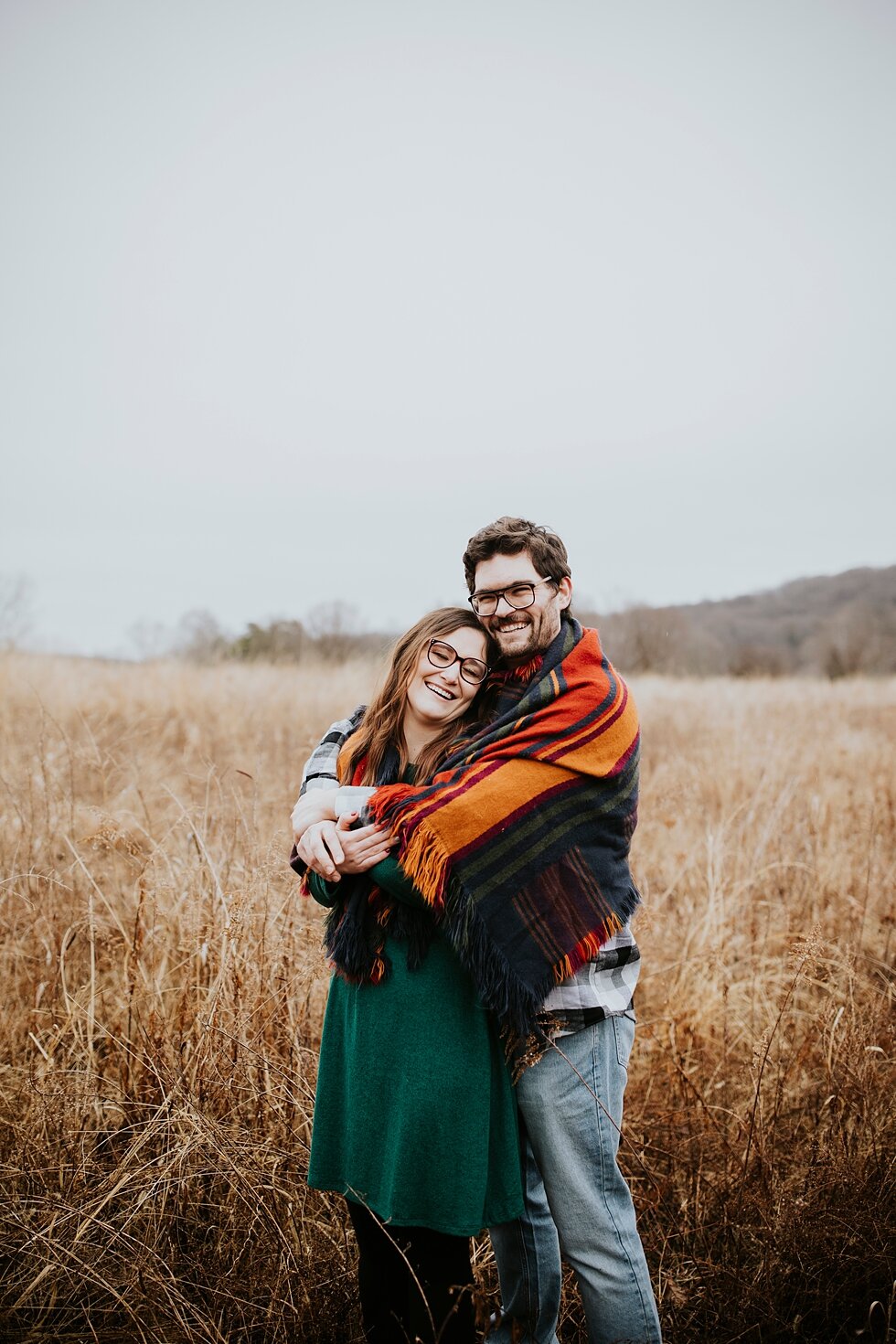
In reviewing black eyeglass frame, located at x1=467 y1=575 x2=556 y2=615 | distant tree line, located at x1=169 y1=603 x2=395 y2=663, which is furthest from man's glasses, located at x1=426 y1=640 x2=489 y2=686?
distant tree line, located at x1=169 y1=603 x2=395 y2=663

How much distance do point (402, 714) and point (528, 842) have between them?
0.49 meters

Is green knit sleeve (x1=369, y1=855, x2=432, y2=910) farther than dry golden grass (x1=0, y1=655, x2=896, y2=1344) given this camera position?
No

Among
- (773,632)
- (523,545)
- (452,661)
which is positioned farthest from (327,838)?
(773,632)

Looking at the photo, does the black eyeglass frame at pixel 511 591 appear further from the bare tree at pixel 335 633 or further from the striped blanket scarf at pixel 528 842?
the bare tree at pixel 335 633

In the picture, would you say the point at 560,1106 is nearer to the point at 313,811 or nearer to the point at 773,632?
the point at 313,811

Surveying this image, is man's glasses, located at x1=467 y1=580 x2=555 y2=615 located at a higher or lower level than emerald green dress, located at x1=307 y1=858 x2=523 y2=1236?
higher

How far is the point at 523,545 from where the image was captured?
1674mm

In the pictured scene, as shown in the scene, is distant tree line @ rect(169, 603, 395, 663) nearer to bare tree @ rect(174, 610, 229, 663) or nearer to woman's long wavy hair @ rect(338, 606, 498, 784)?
bare tree @ rect(174, 610, 229, 663)

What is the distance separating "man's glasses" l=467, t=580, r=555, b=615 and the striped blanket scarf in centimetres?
21

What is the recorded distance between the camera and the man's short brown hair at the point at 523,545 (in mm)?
1676

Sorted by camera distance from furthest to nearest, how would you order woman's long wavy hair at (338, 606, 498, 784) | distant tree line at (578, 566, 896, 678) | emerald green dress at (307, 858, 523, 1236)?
distant tree line at (578, 566, 896, 678) → woman's long wavy hair at (338, 606, 498, 784) → emerald green dress at (307, 858, 523, 1236)

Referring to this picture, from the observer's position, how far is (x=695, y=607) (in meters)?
29.1

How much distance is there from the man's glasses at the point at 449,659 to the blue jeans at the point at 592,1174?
0.81 meters

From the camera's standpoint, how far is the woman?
4.81 ft
